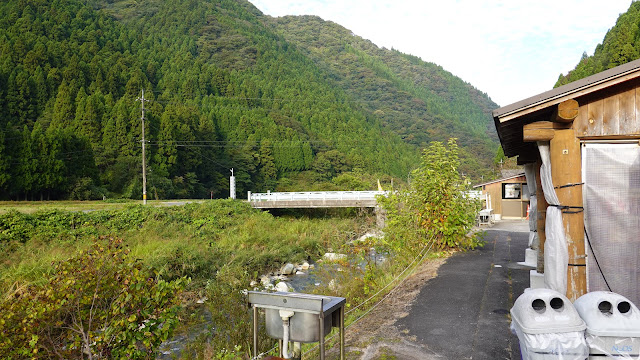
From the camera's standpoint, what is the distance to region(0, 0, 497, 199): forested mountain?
38.2 metres

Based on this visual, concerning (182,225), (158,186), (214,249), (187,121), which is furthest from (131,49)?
(214,249)

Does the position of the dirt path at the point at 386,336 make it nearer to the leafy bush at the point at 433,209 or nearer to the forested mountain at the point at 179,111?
the leafy bush at the point at 433,209

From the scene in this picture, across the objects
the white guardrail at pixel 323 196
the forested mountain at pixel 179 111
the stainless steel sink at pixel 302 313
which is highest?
the forested mountain at pixel 179 111

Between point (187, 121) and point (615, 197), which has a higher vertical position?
point (187, 121)

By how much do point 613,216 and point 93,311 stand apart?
5.60m

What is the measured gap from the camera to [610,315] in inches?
145

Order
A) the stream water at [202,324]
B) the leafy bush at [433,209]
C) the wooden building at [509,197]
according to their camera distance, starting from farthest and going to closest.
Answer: the wooden building at [509,197] < the leafy bush at [433,209] < the stream water at [202,324]

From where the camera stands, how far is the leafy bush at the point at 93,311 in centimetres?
399

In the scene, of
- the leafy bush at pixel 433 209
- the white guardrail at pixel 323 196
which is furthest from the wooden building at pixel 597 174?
the white guardrail at pixel 323 196

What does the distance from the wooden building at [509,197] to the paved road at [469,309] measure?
17.3 m

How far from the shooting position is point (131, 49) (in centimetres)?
8156

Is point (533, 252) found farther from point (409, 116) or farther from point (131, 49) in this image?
point (409, 116)

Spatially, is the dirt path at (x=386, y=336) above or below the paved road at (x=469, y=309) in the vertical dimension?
below

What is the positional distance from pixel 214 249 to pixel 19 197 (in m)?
21.5
